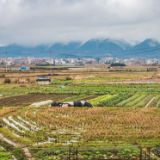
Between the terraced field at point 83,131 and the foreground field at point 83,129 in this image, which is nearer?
the terraced field at point 83,131

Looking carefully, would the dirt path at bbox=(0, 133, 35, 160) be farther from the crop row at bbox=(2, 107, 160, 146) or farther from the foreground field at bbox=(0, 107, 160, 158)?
the crop row at bbox=(2, 107, 160, 146)

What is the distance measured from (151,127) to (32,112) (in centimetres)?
852

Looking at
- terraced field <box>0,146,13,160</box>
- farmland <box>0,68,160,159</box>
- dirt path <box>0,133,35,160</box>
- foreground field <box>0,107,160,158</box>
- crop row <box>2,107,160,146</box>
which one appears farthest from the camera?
crop row <box>2,107,160,146</box>

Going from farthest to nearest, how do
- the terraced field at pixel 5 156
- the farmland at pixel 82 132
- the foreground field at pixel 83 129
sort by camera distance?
the foreground field at pixel 83 129 → the farmland at pixel 82 132 → the terraced field at pixel 5 156

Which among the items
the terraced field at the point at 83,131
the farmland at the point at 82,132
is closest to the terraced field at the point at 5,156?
the farmland at the point at 82,132

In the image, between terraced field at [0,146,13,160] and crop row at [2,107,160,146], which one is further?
crop row at [2,107,160,146]

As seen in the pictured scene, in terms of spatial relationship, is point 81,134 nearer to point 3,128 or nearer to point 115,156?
point 115,156

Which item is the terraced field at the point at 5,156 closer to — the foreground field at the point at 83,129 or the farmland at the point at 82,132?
the farmland at the point at 82,132

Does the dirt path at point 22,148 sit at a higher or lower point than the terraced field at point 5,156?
lower

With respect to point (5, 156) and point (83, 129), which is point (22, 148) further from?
point (83, 129)

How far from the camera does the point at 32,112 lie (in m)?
19.3

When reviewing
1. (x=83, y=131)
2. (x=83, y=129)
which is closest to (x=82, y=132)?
(x=83, y=131)

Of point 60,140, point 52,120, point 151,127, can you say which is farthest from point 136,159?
point 52,120

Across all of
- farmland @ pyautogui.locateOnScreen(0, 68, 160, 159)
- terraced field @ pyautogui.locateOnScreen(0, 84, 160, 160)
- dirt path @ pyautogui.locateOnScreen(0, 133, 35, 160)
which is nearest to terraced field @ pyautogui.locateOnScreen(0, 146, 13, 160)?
farmland @ pyautogui.locateOnScreen(0, 68, 160, 159)
